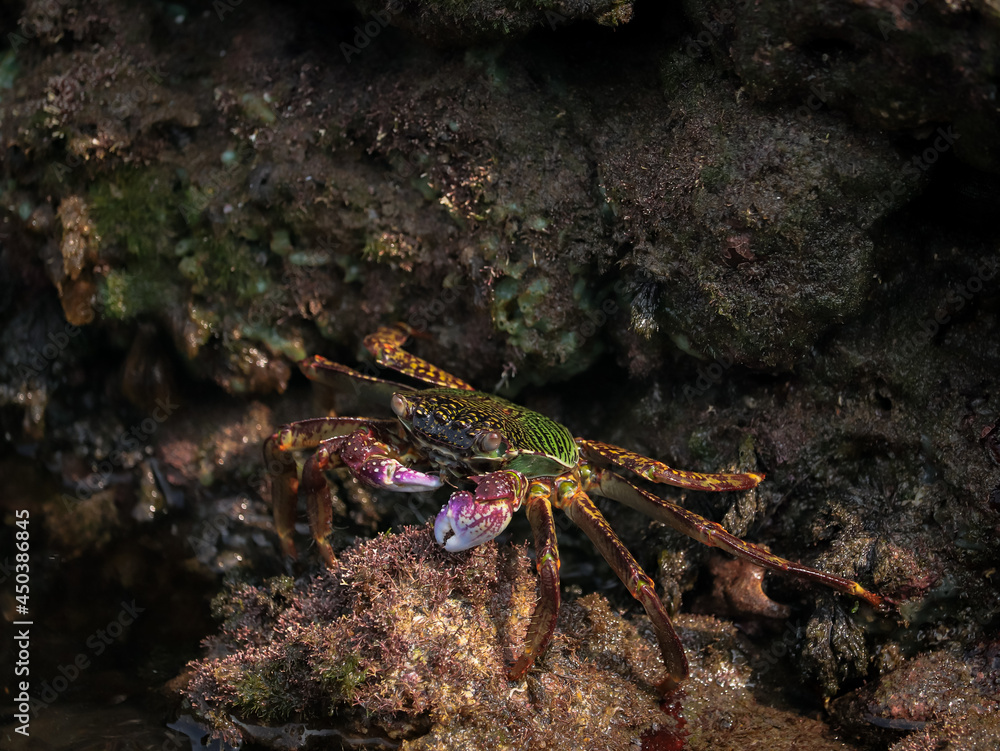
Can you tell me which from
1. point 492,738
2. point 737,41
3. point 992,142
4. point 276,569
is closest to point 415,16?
point 737,41

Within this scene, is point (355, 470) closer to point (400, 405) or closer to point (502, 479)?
point (400, 405)

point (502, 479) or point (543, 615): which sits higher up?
point (502, 479)

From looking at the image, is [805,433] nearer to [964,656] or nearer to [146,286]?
[964,656]

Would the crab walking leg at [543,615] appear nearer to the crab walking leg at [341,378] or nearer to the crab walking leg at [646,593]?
the crab walking leg at [646,593]

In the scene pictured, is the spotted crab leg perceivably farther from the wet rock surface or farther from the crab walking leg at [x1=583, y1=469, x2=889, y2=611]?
the crab walking leg at [x1=583, y1=469, x2=889, y2=611]

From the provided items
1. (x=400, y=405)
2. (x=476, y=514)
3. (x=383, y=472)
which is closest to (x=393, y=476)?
(x=383, y=472)

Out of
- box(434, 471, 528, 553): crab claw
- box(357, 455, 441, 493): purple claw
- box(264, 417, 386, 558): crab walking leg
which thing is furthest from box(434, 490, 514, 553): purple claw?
box(264, 417, 386, 558): crab walking leg

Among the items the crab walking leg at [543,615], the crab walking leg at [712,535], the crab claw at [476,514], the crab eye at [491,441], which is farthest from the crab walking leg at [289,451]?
the crab walking leg at [712,535]
